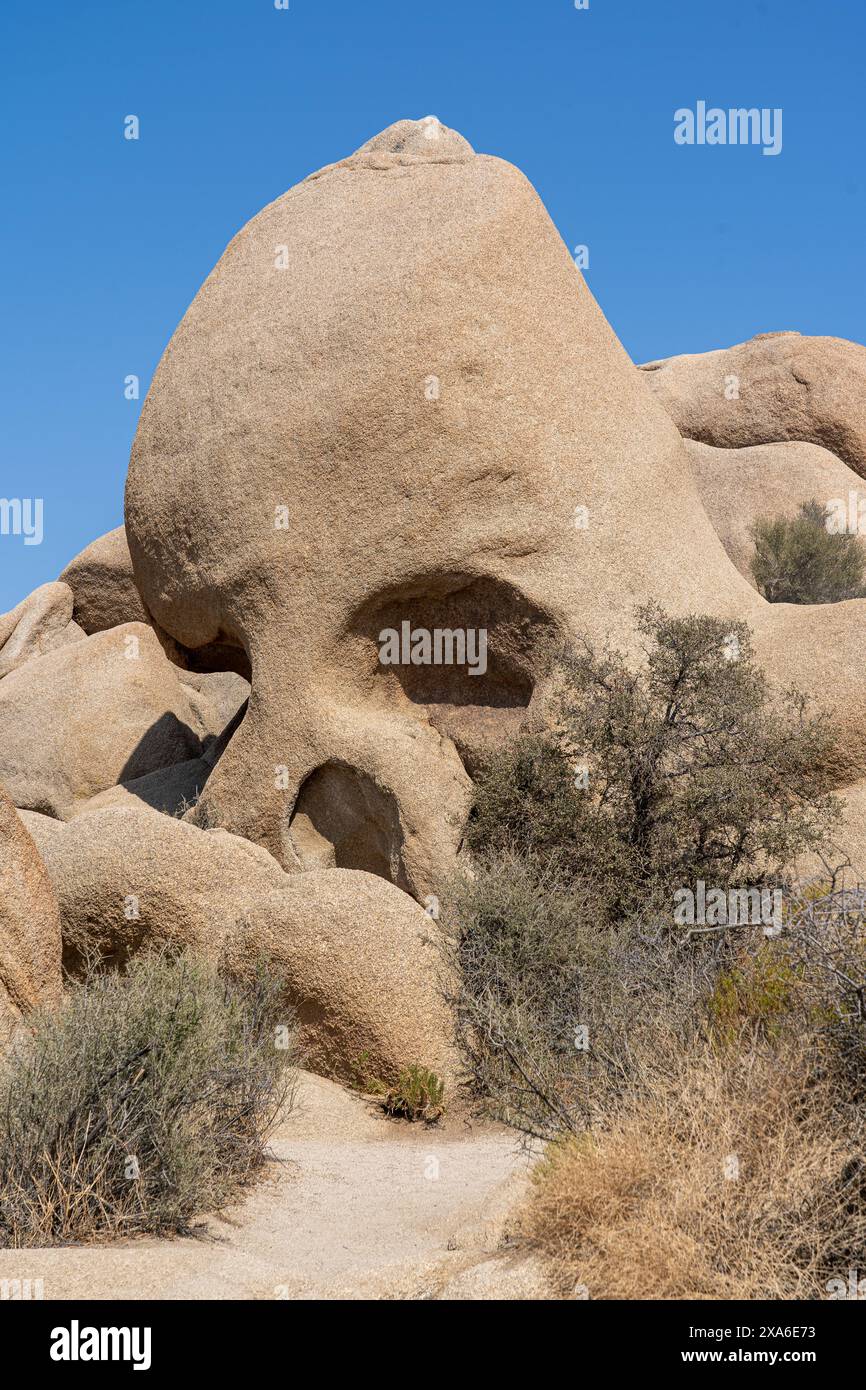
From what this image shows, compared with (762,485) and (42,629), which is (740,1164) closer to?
(762,485)

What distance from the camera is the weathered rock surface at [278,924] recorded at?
25.4 feet

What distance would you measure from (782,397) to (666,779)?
1016 centimetres

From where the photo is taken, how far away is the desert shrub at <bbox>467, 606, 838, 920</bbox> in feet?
30.5

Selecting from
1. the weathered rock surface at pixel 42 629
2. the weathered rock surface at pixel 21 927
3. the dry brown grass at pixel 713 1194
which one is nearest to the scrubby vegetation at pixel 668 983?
the dry brown grass at pixel 713 1194

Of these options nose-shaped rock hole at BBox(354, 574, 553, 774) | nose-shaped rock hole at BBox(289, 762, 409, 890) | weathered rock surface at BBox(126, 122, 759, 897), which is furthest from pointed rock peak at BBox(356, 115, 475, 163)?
nose-shaped rock hole at BBox(289, 762, 409, 890)

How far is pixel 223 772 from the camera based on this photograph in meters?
11.9

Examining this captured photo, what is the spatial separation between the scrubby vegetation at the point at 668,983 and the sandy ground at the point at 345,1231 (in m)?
0.28

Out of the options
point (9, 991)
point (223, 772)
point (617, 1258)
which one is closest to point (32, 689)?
point (223, 772)

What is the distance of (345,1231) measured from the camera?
5.71 m

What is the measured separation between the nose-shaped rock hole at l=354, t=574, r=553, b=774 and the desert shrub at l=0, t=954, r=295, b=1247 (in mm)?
5241

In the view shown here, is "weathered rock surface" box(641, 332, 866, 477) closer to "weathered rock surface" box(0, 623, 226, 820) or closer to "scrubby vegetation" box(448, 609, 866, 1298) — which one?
"weathered rock surface" box(0, 623, 226, 820)

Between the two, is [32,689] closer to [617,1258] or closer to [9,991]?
[9,991]

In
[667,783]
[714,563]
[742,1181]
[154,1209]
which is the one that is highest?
[714,563]
